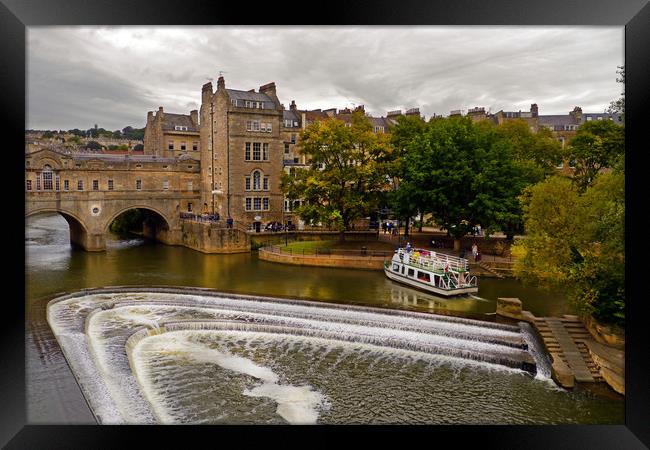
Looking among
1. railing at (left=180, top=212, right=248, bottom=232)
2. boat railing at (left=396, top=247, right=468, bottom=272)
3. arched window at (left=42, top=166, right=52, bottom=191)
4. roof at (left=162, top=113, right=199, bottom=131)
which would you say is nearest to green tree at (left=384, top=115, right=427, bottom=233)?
boat railing at (left=396, top=247, right=468, bottom=272)

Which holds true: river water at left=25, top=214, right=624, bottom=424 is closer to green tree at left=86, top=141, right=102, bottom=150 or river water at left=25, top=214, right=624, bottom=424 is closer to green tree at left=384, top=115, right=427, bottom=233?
green tree at left=384, top=115, right=427, bottom=233

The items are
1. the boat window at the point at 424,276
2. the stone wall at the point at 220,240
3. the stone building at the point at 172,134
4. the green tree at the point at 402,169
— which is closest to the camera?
the boat window at the point at 424,276

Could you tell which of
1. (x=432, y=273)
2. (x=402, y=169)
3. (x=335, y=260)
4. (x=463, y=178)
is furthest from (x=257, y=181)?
(x=432, y=273)

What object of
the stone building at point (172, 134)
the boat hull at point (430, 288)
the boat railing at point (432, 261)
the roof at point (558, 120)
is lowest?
the boat hull at point (430, 288)

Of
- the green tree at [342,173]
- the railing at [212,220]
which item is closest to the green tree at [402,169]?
the green tree at [342,173]

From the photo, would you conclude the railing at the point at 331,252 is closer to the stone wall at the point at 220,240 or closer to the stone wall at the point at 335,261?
the stone wall at the point at 335,261

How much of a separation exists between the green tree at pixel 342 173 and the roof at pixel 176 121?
959 inches

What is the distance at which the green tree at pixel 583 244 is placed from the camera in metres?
14.5

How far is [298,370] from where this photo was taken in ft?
47.1

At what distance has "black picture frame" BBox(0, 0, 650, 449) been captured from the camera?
8.83 meters

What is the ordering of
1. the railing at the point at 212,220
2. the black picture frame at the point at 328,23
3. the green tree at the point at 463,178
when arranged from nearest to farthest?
the black picture frame at the point at 328,23 < the green tree at the point at 463,178 < the railing at the point at 212,220

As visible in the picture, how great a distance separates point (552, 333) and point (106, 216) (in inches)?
1190

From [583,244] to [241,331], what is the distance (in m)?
10.5

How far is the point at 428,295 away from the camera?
23672 millimetres
